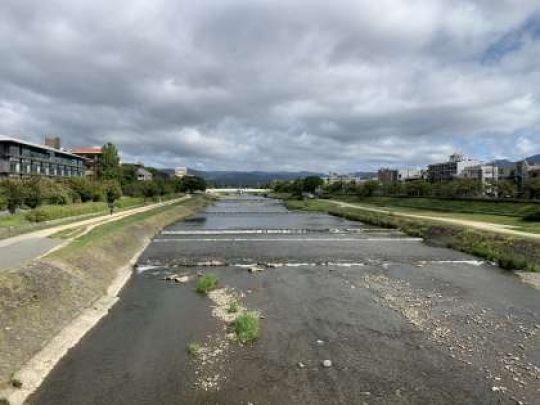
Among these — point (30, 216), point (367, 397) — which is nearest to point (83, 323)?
point (367, 397)

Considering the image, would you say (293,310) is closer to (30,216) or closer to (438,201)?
(30,216)

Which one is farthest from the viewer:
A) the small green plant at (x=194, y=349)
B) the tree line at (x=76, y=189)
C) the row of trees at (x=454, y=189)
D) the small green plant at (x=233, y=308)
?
the row of trees at (x=454, y=189)

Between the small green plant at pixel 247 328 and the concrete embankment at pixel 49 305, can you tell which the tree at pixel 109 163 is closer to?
the concrete embankment at pixel 49 305

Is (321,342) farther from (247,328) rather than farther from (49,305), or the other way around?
(49,305)

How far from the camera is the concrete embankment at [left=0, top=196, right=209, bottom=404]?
14430mm

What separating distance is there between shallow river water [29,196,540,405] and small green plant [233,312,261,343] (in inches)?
17.6

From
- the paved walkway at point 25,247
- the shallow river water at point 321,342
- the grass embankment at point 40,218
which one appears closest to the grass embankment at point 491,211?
the shallow river water at point 321,342

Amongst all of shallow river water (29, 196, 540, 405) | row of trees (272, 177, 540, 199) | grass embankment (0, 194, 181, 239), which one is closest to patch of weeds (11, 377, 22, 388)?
shallow river water (29, 196, 540, 405)

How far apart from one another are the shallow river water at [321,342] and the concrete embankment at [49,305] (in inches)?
26.1

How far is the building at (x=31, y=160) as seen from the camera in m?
75.6

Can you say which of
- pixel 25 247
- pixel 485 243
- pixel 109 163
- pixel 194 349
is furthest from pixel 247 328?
pixel 109 163

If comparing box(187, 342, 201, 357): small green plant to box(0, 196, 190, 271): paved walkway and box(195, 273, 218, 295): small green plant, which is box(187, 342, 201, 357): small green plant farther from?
box(0, 196, 190, 271): paved walkway

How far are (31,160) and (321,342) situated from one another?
83.3m

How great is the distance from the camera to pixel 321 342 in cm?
1780
